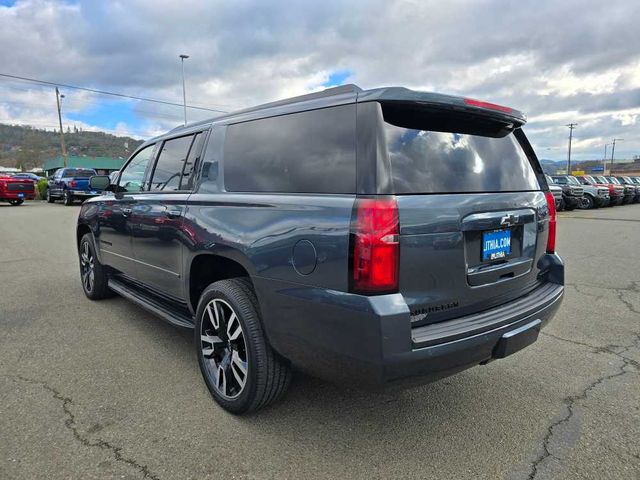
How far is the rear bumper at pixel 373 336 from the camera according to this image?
2029 millimetres

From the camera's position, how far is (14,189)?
21.9 m

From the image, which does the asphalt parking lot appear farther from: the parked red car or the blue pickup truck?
the parked red car

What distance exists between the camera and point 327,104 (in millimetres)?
2455

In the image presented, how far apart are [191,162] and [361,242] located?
192 centimetres

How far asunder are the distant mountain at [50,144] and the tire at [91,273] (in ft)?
257

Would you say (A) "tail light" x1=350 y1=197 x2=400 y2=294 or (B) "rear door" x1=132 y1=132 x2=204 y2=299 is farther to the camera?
(B) "rear door" x1=132 y1=132 x2=204 y2=299

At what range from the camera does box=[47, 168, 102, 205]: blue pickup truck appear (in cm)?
2203

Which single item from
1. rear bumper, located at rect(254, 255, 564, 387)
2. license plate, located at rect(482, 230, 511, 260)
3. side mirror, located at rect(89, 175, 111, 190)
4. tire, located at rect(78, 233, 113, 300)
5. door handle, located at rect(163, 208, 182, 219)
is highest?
side mirror, located at rect(89, 175, 111, 190)

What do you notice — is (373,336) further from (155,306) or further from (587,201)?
(587,201)

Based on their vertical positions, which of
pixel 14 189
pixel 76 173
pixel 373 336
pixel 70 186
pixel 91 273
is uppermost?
pixel 76 173

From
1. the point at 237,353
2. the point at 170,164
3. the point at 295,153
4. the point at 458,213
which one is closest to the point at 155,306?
the point at 170,164

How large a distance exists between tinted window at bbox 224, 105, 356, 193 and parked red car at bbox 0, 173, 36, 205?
23.3 m

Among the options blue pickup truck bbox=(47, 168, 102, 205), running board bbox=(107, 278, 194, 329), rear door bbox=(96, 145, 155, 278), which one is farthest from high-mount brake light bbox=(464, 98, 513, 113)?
blue pickup truck bbox=(47, 168, 102, 205)

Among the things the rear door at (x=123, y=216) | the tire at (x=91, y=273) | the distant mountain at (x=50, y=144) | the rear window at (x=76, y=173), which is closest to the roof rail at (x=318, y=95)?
the rear door at (x=123, y=216)
